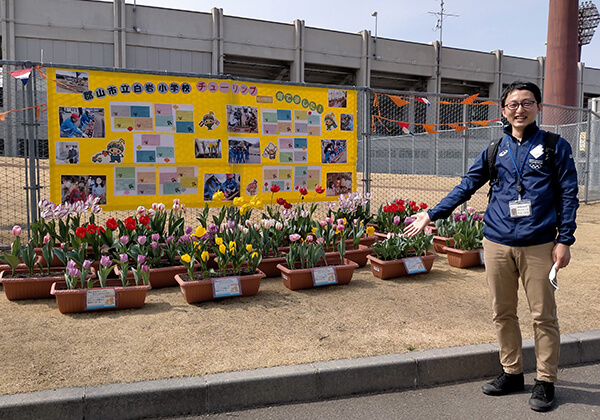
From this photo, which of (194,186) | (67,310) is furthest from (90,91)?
(67,310)

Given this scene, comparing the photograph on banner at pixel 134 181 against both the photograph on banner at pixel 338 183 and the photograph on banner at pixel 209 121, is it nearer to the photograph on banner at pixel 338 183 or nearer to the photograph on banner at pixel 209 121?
the photograph on banner at pixel 209 121

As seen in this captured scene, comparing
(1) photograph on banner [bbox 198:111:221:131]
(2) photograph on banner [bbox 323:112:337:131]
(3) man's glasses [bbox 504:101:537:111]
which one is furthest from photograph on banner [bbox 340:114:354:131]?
(3) man's glasses [bbox 504:101:537:111]

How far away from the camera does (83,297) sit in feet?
14.6

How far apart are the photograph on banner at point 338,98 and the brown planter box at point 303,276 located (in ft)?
10.1

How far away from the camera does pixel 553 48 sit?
787 inches

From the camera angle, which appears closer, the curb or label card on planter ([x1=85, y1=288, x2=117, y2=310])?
the curb

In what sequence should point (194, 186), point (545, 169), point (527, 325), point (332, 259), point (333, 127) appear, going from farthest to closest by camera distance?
point (333, 127) → point (194, 186) → point (332, 259) → point (527, 325) → point (545, 169)

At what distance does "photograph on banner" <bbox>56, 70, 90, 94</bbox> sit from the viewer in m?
6.12

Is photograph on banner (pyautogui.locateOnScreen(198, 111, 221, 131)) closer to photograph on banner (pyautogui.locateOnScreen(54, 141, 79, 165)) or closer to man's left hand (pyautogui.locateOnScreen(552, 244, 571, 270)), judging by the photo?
photograph on banner (pyautogui.locateOnScreen(54, 141, 79, 165))

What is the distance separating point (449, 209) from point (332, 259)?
2679mm

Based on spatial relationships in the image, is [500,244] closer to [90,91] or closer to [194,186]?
[194,186]

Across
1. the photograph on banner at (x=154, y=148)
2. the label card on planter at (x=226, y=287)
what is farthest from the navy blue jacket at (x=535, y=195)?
the photograph on banner at (x=154, y=148)

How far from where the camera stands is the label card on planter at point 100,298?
4461 mm

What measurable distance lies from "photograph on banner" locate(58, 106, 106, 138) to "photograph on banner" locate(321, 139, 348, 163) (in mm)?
3066
